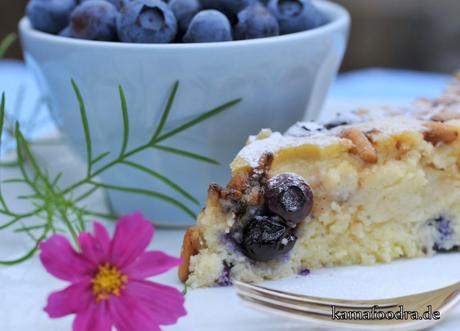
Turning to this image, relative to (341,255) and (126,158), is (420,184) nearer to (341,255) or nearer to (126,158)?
(341,255)

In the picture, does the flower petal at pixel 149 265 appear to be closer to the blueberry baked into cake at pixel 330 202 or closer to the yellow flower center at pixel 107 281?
the yellow flower center at pixel 107 281

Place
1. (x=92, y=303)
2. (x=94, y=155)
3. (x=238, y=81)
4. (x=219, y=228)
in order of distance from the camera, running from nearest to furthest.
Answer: (x=92, y=303) → (x=219, y=228) → (x=238, y=81) → (x=94, y=155)

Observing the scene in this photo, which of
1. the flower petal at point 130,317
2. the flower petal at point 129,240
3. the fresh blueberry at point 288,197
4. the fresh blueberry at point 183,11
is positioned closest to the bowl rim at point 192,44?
the fresh blueberry at point 183,11

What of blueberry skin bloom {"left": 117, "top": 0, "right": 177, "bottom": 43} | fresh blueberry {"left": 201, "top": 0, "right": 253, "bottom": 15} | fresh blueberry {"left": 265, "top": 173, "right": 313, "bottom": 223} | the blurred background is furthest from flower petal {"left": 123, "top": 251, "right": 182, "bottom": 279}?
the blurred background

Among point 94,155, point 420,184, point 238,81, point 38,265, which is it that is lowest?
point 38,265

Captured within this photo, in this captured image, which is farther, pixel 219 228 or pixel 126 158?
pixel 126 158

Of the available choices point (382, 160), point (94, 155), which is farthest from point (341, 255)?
point (94, 155)
